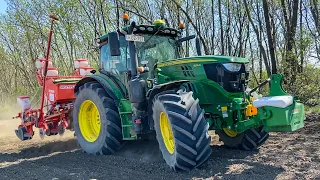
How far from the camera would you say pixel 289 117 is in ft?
14.6

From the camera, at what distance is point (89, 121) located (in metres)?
7.10

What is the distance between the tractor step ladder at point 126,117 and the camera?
5959mm

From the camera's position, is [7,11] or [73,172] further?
[7,11]

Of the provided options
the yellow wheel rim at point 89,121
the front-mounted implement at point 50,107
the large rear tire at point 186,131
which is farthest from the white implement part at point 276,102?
the front-mounted implement at point 50,107

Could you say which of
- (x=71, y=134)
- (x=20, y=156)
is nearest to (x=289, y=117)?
(x=20, y=156)

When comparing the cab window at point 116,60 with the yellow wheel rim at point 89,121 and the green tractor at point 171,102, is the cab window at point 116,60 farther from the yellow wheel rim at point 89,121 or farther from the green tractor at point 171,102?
the yellow wheel rim at point 89,121

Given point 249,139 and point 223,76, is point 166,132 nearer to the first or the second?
point 223,76

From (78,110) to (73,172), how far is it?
1957 mm

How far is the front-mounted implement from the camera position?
7.65 metres

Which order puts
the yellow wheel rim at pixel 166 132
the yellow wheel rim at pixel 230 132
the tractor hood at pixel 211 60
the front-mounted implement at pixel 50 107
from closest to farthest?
1. the yellow wheel rim at pixel 166 132
2. the tractor hood at pixel 211 60
3. the yellow wheel rim at pixel 230 132
4. the front-mounted implement at pixel 50 107

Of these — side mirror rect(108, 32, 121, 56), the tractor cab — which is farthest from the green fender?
side mirror rect(108, 32, 121, 56)

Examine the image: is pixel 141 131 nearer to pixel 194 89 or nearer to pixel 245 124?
pixel 194 89

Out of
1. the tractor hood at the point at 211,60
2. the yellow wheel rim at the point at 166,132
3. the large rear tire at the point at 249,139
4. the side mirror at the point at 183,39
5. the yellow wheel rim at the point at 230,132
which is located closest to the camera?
the yellow wheel rim at the point at 166,132

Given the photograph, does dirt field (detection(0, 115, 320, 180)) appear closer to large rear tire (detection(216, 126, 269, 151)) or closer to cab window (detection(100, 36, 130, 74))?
large rear tire (detection(216, 126, 269, 151))
